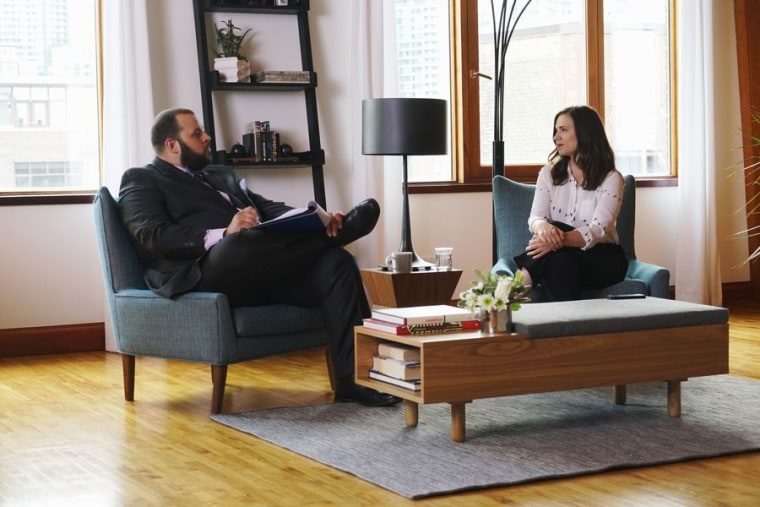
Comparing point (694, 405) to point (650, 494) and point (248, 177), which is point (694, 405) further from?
point (248, 177)

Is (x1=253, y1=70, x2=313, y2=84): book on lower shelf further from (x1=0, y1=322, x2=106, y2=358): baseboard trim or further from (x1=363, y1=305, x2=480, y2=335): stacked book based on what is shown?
(x1=363, y1=305, x2=480, y2=335): stacked book

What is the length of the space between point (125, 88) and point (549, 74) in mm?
2583

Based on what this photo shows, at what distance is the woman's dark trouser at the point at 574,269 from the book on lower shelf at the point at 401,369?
1.13 metres

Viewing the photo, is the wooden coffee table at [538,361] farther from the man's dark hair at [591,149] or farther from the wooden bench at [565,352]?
the man's dark hair at [591,149]

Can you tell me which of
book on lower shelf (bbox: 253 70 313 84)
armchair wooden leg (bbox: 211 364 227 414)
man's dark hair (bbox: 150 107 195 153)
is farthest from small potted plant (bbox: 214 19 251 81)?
armchair wooden leg (bbox: 211 364 227 414)

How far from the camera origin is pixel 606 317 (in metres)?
3.46

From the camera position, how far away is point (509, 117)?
6.43 metres

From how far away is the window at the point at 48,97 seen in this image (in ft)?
17.3

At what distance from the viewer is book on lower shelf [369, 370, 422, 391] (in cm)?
330

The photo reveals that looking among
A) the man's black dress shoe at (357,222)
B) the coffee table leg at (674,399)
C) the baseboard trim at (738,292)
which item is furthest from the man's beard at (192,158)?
the baseboard trim at (738,292)

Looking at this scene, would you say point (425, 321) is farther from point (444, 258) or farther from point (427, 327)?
point (444, 258)

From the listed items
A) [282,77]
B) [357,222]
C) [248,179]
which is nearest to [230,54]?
[282,77]

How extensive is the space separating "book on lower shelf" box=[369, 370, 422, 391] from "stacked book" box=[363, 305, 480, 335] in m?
0.15

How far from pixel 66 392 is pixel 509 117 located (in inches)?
125
